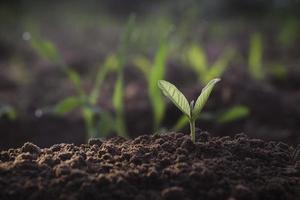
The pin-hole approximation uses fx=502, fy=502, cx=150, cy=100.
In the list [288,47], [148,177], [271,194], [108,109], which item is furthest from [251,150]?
[288,47]

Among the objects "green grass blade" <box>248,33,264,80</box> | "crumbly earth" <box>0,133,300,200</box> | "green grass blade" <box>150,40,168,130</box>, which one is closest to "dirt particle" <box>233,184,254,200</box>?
"crumbly earth" <box>0,133,300,200</box>

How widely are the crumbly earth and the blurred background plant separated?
2.57ft

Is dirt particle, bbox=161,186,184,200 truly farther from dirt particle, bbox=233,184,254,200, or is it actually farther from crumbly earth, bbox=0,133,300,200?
dirt particle, bbox=233,184,254,200

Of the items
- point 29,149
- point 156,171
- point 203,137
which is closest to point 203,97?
point 203,137

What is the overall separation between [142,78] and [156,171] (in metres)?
2.27

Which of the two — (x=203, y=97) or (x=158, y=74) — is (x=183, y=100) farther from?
(x=158, y=74)

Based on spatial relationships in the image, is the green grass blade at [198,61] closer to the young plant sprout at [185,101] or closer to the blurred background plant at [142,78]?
the blurred background plant at [142,78]

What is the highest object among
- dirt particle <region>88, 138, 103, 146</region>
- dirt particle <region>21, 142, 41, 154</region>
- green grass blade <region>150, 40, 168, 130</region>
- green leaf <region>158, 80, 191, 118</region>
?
green grass blade <region>150, 40, 168, 130</region>

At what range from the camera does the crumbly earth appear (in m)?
1.16

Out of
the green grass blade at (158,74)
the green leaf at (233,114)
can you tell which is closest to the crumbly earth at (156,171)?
the green leaf at (233,114)

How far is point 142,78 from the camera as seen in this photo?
3459 millimetres

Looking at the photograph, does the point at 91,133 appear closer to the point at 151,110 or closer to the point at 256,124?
the point at 151,110

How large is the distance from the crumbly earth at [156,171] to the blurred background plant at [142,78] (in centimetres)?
78

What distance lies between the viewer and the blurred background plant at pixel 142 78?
93.7 inches
